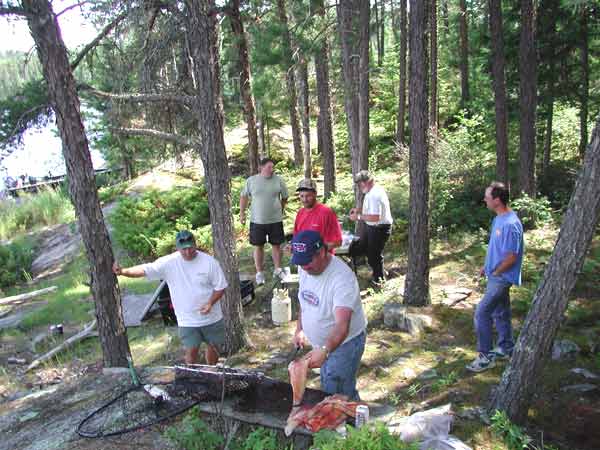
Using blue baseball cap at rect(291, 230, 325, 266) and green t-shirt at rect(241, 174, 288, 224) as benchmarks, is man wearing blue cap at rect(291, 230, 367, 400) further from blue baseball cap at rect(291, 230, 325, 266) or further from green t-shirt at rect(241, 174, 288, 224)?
green t-shirt at rect(241, 174, 288, 224)

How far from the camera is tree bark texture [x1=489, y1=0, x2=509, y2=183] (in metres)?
10.7

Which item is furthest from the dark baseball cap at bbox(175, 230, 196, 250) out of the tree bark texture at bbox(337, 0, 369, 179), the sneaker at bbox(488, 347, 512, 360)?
the tree bark texture at bbox(337, 0, 369, 179)

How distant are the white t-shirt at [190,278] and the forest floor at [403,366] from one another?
3.59 feet

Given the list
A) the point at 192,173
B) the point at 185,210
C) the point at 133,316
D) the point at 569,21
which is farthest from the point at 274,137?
the point at 133,316

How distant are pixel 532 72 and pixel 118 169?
2111 centimetres

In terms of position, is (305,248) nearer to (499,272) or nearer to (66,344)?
(499,272)

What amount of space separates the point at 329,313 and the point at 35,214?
A: 18.5 metres

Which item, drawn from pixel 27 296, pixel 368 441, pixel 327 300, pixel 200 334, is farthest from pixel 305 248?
pixel 27 296

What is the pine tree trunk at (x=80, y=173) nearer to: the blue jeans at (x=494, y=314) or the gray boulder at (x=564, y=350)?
the blue jeans at (x=494, y=314)

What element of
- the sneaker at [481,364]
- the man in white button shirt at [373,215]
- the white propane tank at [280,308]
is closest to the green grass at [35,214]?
the white propane tank at [280,308]

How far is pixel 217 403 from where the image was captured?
13.2 ft

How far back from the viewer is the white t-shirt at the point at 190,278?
4965mm

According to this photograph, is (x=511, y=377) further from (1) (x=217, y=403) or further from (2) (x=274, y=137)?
(2) (x=274, y=137)

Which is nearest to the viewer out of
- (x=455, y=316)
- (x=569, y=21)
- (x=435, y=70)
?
(x=455, y=316)
